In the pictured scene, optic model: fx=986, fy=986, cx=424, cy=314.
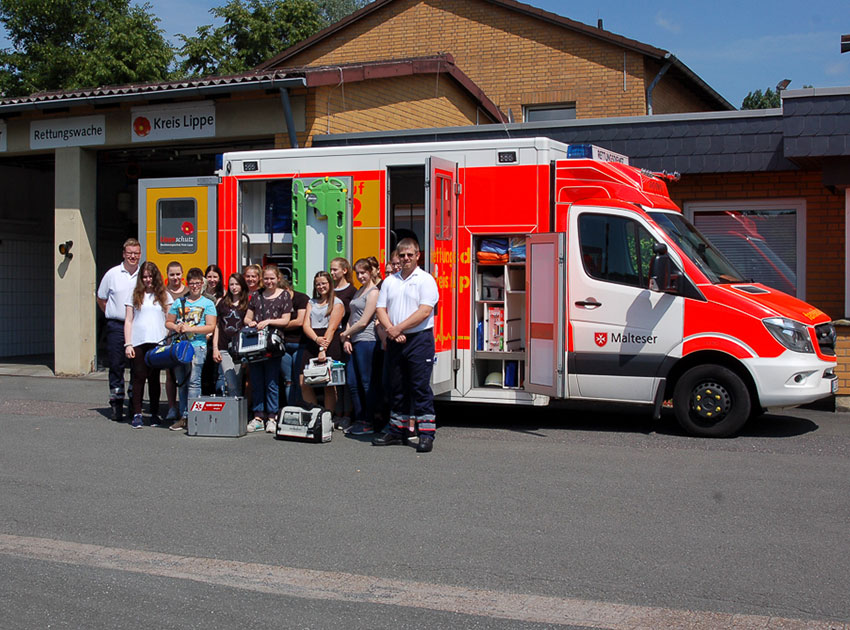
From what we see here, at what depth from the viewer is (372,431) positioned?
10.0 metres

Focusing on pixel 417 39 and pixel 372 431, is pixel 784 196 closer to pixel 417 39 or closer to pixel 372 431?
pixel 372 431

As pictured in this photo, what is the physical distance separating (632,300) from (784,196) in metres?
4.28

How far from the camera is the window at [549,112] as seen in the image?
21.7m

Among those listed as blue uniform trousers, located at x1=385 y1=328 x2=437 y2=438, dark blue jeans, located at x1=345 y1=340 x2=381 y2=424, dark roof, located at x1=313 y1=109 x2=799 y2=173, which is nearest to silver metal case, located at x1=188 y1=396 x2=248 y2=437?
dark blue jeans, located at x1=345 y1=340 x2=381 y2=424

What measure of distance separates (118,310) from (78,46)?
20025 mm

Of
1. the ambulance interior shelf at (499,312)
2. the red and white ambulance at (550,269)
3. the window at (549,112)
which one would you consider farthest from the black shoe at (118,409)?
the window at (549,112)

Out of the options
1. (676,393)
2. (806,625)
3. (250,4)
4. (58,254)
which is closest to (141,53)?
(250,4)

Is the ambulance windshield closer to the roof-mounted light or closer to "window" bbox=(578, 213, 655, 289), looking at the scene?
"window" bbox=(578, 213, 655, 289)

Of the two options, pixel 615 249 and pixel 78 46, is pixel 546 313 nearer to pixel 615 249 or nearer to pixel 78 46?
pixel 615 249

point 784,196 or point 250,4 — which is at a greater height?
point 250,4

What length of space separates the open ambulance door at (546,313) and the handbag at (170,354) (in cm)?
353

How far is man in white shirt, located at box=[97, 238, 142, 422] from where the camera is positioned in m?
10.8

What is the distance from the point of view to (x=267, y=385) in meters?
10.2

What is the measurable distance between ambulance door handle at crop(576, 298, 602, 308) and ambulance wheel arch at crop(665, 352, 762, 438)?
985 mm
